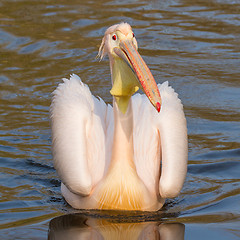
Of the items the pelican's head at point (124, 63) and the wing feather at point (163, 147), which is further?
the wing feather at point (163, 147)

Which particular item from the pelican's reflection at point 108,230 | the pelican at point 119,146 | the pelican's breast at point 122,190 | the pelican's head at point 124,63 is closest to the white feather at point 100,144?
the pelican at point 119,146

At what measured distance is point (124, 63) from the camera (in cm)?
412

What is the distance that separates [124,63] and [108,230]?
113cm

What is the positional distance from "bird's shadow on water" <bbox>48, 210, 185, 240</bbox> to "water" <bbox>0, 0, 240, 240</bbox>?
0.04 ft

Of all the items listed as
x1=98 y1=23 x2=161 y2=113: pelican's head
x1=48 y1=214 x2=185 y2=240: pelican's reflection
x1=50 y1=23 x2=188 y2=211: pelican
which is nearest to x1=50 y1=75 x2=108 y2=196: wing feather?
x1=50 y1=23 x2=188 y2=211: pelican

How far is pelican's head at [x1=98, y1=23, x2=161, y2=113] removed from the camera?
389 cm

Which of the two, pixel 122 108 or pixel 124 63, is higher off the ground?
pixel 124 63

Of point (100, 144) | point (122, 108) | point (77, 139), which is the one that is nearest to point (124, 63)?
point (122, 108)

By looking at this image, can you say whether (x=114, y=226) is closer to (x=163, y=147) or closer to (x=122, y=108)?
(x=163, y=147)

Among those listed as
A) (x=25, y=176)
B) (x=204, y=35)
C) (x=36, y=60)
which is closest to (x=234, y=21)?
(x=204, y=35)

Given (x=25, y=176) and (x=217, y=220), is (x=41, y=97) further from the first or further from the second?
(x=217, y=220)

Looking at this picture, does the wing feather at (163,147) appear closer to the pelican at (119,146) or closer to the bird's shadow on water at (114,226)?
the pelican at (119,146)

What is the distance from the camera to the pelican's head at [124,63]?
3.89 m

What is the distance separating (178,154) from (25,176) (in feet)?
4.71
